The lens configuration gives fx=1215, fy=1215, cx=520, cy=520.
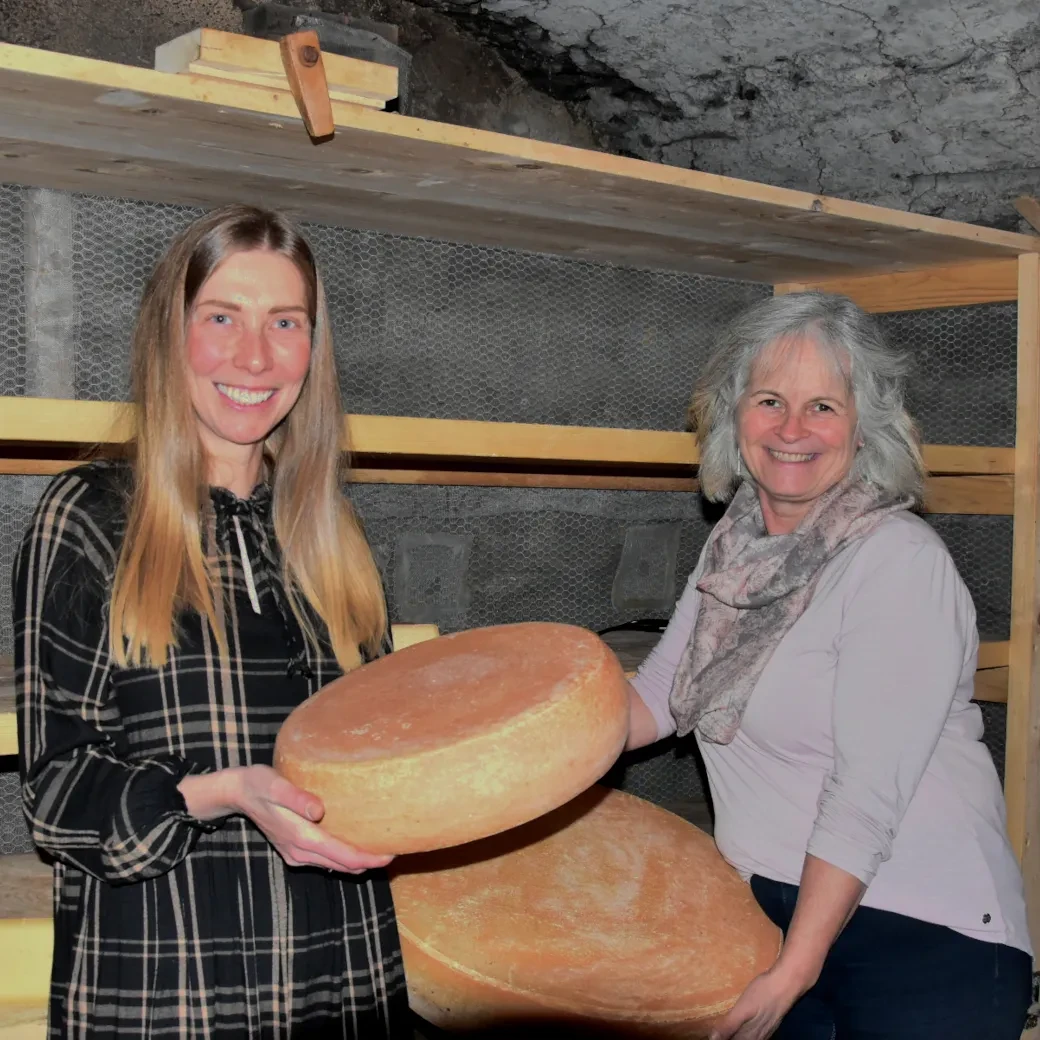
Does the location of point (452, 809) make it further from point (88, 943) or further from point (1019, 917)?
point (1019, 917)

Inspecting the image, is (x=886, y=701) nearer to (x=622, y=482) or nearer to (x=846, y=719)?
(x=846, y=719)

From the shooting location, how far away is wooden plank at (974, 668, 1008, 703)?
226 centimetres

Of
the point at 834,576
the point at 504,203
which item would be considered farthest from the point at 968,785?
the point at 504,203

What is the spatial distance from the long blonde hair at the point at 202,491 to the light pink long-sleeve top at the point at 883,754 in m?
0.52

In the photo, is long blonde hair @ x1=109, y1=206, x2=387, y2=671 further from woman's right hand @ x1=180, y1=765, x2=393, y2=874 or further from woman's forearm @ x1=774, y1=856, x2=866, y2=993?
woman's forearm @ x1=774, y1=856, x2=866, y2=993

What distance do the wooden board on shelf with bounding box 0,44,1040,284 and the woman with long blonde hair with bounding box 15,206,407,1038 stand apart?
138mm

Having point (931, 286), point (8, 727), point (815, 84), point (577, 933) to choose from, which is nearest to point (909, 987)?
point (577, 933)

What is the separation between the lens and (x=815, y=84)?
2641mm

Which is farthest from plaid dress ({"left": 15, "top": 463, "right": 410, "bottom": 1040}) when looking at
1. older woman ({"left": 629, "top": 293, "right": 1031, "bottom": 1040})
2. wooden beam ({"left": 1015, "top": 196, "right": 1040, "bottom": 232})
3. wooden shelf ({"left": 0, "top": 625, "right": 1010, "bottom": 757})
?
wooden beam ({"left": 1015, "top": 196, "right": 1040, "bottom": 232})

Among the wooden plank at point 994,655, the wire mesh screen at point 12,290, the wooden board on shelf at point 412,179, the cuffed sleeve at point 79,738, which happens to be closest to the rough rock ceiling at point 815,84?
the wooden board on shelf at point 412,179

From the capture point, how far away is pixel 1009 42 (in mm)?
2385

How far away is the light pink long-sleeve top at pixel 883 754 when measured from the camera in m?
1.38

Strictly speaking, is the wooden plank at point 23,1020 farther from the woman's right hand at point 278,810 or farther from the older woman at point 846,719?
the older woman at point 846,719

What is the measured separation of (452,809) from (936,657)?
26.1 inches
